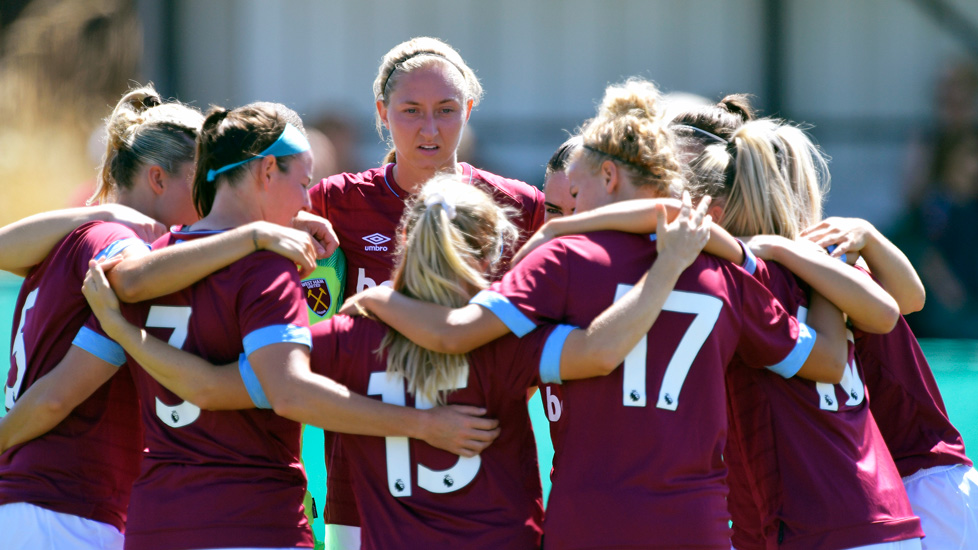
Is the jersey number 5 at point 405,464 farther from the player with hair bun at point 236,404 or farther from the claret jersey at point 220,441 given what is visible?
the claret jersey at point 220,441

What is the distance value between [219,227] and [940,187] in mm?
5250

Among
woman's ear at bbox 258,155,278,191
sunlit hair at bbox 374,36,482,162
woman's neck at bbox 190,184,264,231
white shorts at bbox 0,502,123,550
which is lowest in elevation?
white shorts at bbox 0,502,123,550

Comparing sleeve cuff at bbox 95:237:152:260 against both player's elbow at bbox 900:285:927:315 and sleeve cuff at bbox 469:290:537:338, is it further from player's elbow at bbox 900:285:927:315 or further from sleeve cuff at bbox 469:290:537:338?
player's elbow at bbox 900:285:927:315

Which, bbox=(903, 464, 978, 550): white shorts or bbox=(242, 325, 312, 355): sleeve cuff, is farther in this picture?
bbox=(903, 464, 978, 550): white shorts

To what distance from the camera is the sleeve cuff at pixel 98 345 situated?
2348mm

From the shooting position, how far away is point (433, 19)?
7258mm

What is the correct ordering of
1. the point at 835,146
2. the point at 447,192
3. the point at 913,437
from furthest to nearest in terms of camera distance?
1. the point at 835,146
2. the point at 913,437
3. the point at 447,192

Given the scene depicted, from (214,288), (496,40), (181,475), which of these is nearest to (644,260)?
(214,288)

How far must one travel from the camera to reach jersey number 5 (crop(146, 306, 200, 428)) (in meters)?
2.20

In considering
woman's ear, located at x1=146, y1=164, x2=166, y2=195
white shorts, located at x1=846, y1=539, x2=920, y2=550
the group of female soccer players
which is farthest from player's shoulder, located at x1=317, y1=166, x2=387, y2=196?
white shorts, located at x1=846, y1=539, x2=920, y2=550

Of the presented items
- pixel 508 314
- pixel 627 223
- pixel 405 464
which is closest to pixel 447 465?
pixel 405 464

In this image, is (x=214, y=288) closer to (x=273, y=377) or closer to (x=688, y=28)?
(x=273, y=377)

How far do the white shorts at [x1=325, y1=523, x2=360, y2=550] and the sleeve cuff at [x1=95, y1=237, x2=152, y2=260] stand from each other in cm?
90

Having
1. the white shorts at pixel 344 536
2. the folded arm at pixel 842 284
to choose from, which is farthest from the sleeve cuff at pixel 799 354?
the white shorts at pixel 344 536
